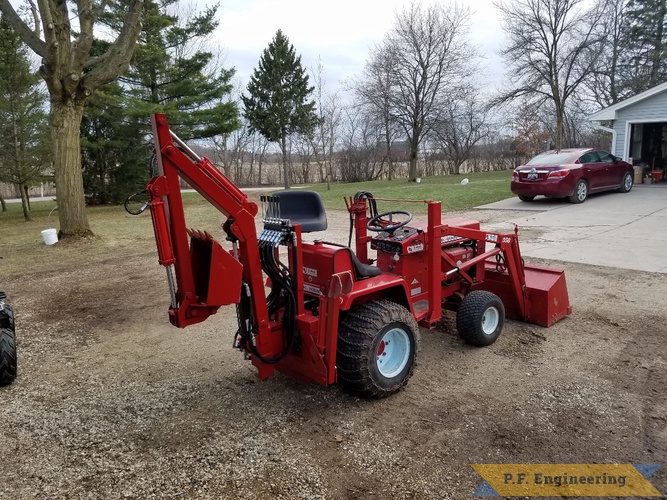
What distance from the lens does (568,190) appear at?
1315 centimetres

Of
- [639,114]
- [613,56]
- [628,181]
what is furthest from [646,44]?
[628,181]

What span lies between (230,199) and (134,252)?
8.07 meters

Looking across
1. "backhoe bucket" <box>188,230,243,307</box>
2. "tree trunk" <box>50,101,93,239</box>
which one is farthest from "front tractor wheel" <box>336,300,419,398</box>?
"tree trunk" <box>50,101,93,239</box>

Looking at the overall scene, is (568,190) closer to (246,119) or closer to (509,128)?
(246,119)

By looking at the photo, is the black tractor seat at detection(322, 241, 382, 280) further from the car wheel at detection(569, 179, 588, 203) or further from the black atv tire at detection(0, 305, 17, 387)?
the car wheel at detection(569, 179, 588, 203)

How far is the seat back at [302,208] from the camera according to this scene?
351 cm

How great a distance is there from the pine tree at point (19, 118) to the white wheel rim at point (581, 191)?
54.1 ft

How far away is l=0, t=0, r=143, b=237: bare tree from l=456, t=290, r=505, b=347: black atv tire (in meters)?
9.69

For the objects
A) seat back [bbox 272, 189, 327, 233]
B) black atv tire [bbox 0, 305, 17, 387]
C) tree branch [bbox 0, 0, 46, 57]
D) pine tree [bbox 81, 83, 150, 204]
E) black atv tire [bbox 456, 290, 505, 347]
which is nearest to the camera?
seat back [bbox 272, 189, 327, 233]

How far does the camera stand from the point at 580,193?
1356cm

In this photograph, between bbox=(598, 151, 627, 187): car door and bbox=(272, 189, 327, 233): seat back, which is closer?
bbox=(272, 189, 327, 233): seat back

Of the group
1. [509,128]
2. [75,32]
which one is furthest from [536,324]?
[509,128]

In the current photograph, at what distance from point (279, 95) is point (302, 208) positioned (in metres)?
27.7

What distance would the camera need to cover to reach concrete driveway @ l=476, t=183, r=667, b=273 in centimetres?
789
